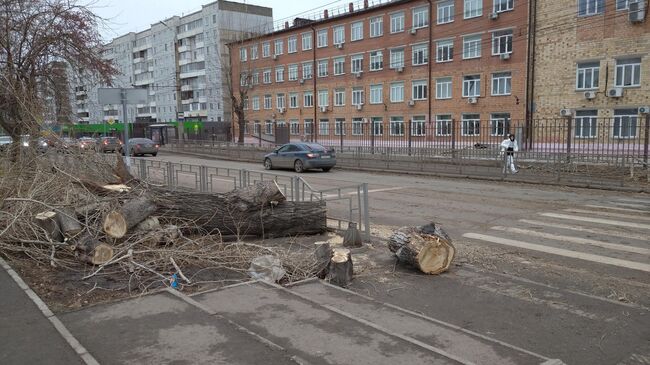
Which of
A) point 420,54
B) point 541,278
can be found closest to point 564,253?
point 541,278

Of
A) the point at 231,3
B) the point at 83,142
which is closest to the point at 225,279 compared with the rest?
the point at 83,142

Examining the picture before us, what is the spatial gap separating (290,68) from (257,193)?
161 feet

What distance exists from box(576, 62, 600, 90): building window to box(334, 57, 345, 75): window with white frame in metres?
22.5

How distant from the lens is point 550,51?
3447cm

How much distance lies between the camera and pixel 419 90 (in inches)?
1706

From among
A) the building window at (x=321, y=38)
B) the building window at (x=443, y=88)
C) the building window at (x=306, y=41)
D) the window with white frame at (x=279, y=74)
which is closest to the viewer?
the building window at (x=443, y=88)

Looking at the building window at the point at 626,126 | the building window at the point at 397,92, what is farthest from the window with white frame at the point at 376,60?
the building window at the point at 626,126

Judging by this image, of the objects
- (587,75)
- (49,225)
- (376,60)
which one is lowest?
(49,225)

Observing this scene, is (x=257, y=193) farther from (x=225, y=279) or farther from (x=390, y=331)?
(x=390, y=331)

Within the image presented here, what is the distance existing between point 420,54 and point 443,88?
3.79 meters

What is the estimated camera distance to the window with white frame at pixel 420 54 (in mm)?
42500

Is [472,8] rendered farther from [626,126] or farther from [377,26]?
[626,126]

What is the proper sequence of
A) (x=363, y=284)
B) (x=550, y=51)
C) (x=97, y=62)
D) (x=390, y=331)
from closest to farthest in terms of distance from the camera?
(x=390, y=331), (x=363, y=284), (x=97, y=62), (x=550, y=51)

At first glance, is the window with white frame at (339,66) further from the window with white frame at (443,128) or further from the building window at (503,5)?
the window with white frame at (443,128)
